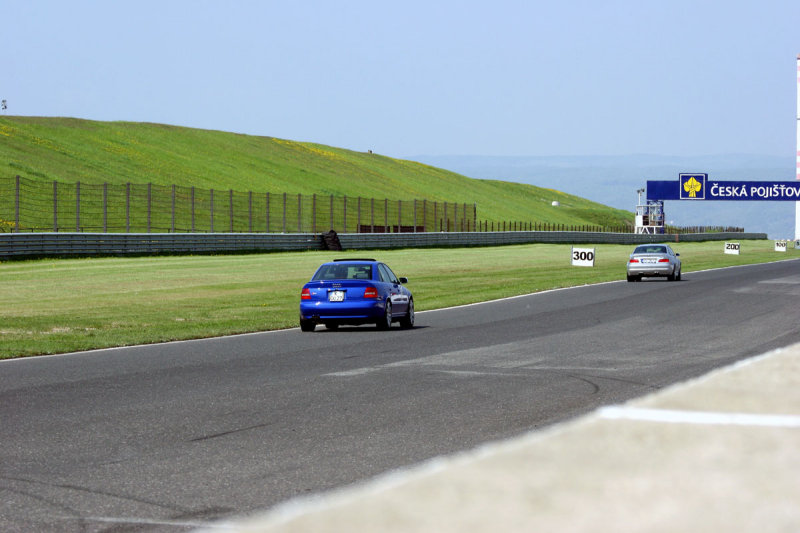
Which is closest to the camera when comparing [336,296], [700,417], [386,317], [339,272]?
[700,417]

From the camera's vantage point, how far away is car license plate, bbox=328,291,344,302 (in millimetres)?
21391

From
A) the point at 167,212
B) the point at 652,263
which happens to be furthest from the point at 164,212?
the point at 652,263

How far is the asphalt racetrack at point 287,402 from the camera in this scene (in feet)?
23.8

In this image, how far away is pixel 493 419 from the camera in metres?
10.3

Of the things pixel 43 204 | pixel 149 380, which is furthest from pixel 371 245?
pixel 149 380

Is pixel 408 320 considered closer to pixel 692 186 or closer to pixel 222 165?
pixel 692 186

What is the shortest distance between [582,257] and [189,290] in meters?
23.0

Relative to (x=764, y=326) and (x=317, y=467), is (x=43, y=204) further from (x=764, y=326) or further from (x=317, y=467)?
(x=317, y=467)

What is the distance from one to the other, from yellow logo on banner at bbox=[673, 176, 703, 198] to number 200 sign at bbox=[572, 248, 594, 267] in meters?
72.3

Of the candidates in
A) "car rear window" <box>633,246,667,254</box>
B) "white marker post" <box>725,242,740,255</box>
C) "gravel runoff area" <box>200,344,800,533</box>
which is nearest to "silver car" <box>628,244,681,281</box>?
"car rear window" <box>633,246,667,254</box>

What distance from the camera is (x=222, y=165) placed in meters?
129

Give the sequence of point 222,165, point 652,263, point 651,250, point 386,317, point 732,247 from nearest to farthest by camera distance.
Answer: point 386,317
point 652,263
point 651,250
point 732,247
point 222,165

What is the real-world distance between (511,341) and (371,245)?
4726 centimetres

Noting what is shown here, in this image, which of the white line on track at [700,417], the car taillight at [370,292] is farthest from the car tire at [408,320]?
the white line on track at [700,417]
